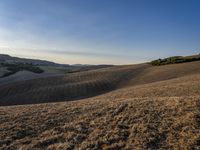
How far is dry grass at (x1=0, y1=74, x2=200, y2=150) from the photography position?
329 inches

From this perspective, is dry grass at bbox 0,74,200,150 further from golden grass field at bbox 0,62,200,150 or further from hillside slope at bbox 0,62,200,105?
hillside slope at bbox 0,62,200,105

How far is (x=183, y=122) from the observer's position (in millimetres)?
9242

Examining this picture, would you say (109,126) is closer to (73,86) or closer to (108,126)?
(108,126)

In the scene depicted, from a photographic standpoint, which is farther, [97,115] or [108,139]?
[97,115]

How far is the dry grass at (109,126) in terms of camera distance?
836 cm

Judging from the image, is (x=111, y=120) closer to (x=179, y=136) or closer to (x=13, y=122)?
(x=179, y=136)

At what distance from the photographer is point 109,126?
9805 millimetres

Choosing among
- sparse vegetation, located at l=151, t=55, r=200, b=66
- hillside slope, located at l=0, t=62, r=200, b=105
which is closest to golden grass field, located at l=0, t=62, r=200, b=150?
hillside slope, located at l=0, t=62, r=200, b=105

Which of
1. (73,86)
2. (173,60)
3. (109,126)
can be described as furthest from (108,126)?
(173,60)

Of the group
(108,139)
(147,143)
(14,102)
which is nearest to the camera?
(147,143)

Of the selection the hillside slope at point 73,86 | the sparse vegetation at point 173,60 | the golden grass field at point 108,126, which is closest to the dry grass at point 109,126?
the golden grass field at point 108,126

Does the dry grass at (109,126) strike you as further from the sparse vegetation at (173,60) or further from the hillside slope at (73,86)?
the sparse vegetation at (173,60)

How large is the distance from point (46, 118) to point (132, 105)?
360cm

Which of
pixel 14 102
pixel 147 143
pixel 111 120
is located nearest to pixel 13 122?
pixel 111 120
